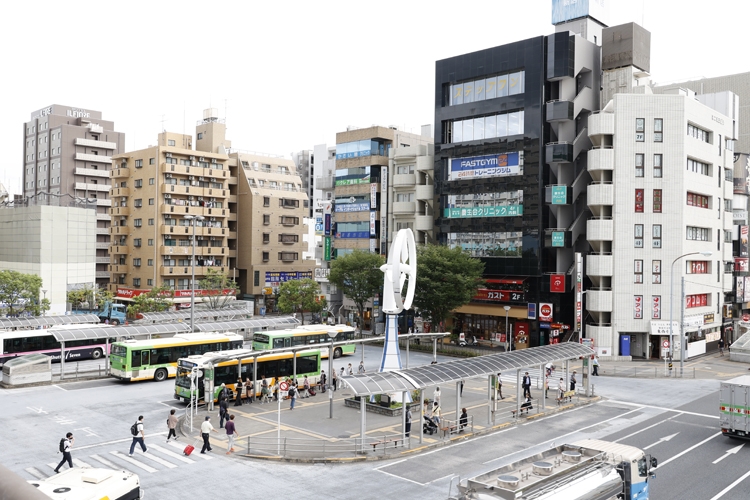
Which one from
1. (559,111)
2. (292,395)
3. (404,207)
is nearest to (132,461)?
(292,395)

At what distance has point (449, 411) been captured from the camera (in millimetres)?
34562

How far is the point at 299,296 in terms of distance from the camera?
71.5 m

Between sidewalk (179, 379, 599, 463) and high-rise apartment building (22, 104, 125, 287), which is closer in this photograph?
sidewalk (179, 379, 599, 463)

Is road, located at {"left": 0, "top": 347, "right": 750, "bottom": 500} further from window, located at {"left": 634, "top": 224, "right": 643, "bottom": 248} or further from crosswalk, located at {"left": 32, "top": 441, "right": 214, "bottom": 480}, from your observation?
window, located at {"left": 634, "top": 224, "right": 643, "bottom": 248}

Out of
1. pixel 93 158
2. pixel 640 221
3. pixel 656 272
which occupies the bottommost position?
pixel 656 272

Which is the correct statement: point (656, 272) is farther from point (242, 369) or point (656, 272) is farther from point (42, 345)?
point (42, 345)

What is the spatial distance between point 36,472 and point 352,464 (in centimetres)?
1169

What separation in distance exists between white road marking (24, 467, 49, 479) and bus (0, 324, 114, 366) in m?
22.9

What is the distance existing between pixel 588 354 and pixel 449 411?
32.3 feet

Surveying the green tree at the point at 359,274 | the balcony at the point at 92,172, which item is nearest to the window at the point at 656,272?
the green tree at the point at 359,274

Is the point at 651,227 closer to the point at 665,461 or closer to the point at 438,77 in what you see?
the point at 438,77

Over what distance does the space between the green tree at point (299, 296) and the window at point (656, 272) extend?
3600 cm

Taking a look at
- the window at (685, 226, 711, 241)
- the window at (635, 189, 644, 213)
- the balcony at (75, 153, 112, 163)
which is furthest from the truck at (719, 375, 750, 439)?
the balcony at (75, 153, 112, 163)

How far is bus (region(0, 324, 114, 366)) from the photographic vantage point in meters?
44.4
